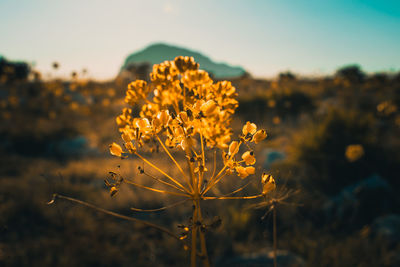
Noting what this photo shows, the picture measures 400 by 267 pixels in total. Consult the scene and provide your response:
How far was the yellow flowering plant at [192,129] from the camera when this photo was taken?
90 cm

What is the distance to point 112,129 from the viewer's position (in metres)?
12.0

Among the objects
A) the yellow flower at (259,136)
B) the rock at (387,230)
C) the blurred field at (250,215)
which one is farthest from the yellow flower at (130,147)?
the rock at (387,230)

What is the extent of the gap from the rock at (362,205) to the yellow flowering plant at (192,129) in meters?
3.77

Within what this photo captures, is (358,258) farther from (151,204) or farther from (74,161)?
(74,161)

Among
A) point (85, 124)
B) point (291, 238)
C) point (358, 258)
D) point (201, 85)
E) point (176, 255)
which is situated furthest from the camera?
point (85, 124)

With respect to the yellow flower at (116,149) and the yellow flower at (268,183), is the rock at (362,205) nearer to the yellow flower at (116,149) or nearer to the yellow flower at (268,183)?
the yellow flower at (268,183)

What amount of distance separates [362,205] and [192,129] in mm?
4457

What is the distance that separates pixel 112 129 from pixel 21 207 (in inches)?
322

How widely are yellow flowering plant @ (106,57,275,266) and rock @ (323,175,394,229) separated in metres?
3.77

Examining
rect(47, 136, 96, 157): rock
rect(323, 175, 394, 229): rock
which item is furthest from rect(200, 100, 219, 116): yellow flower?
rect(47, 136, 96, 157): rock

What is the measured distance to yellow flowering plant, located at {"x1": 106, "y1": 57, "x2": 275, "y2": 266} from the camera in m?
0.90

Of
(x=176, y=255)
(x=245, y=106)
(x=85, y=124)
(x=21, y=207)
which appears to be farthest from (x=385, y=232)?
(x=85, y=124)

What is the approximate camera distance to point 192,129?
0.96m

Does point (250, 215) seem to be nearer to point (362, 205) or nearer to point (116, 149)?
point (362, 205)
